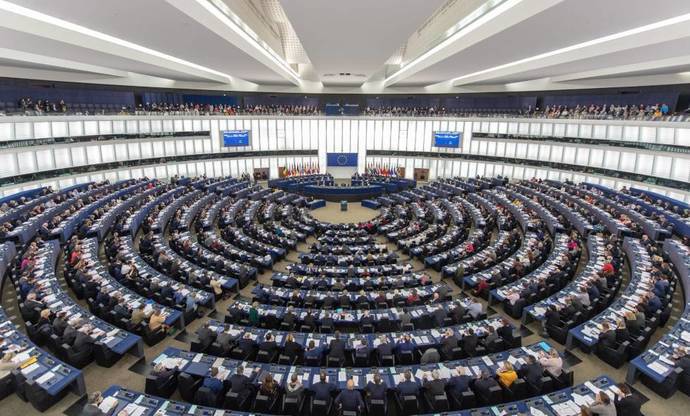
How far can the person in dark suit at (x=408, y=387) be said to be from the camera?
8.88 metres

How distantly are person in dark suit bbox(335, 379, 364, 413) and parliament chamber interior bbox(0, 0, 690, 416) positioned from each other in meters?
0.04

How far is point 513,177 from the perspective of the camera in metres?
41.3

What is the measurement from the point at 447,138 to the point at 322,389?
37.9m

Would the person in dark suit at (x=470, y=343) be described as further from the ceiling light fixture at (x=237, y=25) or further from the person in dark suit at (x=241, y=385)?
the ceiling light fixture at (x=237, y=25)

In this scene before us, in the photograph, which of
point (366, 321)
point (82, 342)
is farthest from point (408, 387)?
point (82, 342)

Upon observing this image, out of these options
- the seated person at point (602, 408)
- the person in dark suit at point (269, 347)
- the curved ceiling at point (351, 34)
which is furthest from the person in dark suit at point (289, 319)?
the curved ceiling at point (351, 34)

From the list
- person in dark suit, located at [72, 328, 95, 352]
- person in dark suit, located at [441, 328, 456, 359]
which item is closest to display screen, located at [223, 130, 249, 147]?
person in dark suit, located at [72, 328, 95, 352]

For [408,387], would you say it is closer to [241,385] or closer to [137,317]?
[241,385]

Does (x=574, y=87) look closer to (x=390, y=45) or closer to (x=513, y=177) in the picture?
(x=513, y=177)

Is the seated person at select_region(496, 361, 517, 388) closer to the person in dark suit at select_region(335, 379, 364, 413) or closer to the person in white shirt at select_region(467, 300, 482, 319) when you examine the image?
the person in white shirt at select_region(467, 300, 482, 319)

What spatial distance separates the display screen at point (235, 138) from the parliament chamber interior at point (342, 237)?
7.26 feet

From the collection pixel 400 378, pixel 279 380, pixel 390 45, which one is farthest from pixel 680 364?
pixel 390 45

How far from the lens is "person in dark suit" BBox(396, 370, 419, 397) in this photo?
8.88 m

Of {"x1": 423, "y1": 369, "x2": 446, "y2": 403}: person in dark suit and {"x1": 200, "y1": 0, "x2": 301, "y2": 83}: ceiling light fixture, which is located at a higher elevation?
{"x1": 200, "y1": 0, "x2": 301, "y2": 83}: ceiling light fixture
